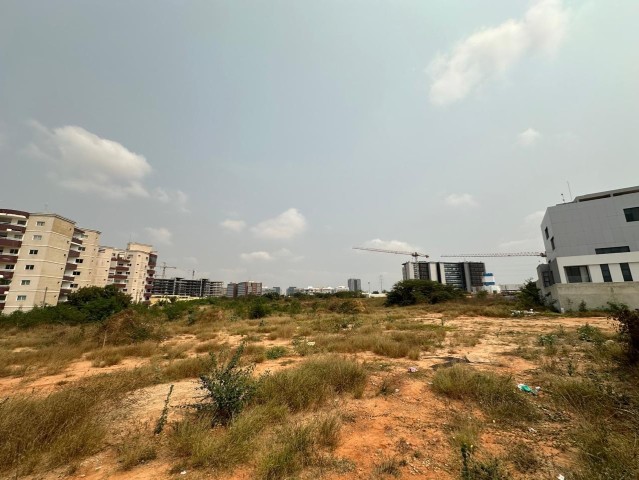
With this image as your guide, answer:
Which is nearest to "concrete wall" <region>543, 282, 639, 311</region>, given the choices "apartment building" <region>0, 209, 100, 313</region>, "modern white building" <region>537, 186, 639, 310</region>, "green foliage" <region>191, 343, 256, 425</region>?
"modern white building" <region>537, 186, 639, 310</region>

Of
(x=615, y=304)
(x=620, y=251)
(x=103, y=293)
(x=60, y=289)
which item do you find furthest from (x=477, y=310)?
(x=60, y=289)

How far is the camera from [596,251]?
28953 millimetres

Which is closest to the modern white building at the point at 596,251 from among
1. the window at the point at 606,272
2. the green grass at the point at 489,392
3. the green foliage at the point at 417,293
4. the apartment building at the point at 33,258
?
the window at the point at 606,272

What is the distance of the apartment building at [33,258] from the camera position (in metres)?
39.2

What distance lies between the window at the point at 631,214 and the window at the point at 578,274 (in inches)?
244

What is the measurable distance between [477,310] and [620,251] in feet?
53.0

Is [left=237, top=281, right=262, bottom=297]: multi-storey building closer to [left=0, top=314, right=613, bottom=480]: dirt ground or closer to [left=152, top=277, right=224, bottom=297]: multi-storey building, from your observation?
[left=152, top=277, right=224, bottom=297]: multi-storey building

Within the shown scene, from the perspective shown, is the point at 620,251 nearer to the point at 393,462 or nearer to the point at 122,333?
the point at 393,462

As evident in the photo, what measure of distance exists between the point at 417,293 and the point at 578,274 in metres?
18.5

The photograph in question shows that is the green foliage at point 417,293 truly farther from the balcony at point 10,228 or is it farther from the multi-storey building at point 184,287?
the multi-storey building at point 184,287

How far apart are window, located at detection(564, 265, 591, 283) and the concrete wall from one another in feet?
15.0

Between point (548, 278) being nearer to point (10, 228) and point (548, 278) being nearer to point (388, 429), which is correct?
point (388, 429)

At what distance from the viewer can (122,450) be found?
152 inches

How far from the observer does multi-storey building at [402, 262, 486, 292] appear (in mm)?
121562
